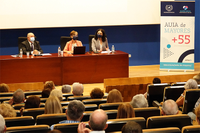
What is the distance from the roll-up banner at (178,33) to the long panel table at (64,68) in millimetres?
1772

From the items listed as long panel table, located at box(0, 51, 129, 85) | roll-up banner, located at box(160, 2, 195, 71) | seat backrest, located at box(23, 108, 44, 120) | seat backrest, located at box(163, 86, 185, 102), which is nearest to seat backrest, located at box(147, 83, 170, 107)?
seat backrest, located at box(163, 86, 185, 102)

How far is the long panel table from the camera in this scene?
20.5 feet

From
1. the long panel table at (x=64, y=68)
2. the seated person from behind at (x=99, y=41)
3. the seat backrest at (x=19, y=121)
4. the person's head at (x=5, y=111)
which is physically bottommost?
the seat backrest at (x=19, y=121)

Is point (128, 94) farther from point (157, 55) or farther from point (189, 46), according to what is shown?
point (157, 55)

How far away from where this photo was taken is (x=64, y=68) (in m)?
6.50

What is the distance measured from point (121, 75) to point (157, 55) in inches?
108

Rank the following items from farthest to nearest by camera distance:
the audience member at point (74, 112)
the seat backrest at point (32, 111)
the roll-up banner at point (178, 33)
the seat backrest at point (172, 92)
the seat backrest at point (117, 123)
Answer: the roll-up banner at point (178, 33) → the seat backrest at point (172, 92) → the seat backrest at point (32, 111) → the audience member at point (74, 112) → the seat backrest at point (117, 123)

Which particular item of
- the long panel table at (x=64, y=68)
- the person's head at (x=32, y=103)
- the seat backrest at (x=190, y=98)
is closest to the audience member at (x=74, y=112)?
the person's head at (x=32, y=103)

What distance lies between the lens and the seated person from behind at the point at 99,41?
7.04 meters

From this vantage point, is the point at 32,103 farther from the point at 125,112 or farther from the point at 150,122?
the point at 150,122

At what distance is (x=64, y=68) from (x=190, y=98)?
11.4ft

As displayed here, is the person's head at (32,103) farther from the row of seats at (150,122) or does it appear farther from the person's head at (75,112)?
the person's head at (75,112)

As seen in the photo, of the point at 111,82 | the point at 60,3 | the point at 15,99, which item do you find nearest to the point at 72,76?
the point at 111,82

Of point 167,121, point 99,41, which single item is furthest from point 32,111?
point 99,41
